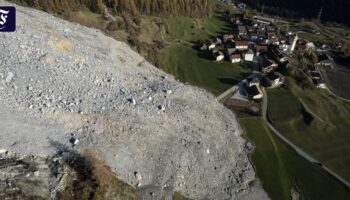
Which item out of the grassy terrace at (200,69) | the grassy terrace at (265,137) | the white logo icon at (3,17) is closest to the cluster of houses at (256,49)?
→ the grassy terrace at (200,69)

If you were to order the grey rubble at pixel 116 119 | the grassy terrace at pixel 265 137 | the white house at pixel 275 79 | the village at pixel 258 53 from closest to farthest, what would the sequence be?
the grey rubble at pixel 116 119
the grassy terrace at pixel 265 137
the village at pixel 258 53
the white house at pixel 275 79

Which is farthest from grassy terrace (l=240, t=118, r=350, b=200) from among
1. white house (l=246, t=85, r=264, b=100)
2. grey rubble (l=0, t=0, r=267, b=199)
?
white house (l=246, t=85, r=264, b=100)

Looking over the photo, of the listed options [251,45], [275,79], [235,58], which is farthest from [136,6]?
[275,79]

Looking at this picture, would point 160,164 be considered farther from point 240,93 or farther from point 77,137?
point 240,93

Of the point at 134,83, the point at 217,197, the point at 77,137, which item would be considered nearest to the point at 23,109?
the point at 77,137

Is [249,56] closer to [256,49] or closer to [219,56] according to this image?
[256,49]

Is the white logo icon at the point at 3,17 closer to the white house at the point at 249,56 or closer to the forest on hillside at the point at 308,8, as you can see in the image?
the white house at the point at 249,56
